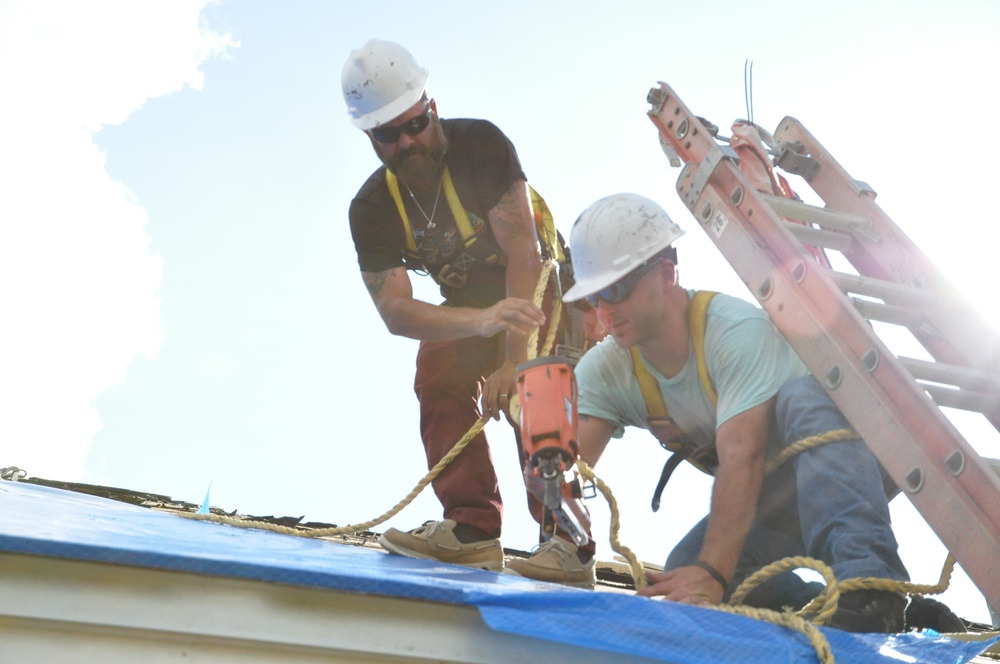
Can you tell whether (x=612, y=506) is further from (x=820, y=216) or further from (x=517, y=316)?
(x=820, y=216)

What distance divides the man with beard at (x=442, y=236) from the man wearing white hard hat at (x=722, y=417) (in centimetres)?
58

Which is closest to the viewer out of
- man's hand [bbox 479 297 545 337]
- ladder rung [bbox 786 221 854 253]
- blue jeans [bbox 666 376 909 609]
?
blue jeans [bbox 666 376 909 609]

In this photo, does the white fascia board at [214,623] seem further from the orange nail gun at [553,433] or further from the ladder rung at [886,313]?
the ladder rung at [886,313]

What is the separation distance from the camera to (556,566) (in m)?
3.21

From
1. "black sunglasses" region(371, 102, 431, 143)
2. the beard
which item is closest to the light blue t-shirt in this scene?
the beard

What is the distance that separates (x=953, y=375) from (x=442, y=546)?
181 cm

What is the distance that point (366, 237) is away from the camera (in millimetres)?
4023

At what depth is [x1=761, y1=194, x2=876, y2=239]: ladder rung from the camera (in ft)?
11.6

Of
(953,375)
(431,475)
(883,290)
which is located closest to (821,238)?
(883,290)

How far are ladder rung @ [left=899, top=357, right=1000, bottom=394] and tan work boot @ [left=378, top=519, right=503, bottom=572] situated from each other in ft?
5.24

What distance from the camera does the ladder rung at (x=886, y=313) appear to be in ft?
10.5

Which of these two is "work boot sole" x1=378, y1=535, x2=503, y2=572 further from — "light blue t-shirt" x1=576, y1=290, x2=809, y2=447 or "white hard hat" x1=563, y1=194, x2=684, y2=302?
"white hard hat" x1=563, y1=194, x2=684, y2=302

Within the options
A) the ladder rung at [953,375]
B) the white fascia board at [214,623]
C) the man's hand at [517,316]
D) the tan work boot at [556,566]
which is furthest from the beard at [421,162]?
the white fascia board at [214,623]

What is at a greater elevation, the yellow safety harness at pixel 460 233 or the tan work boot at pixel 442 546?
the yellow safety harness at pixel 460 233
